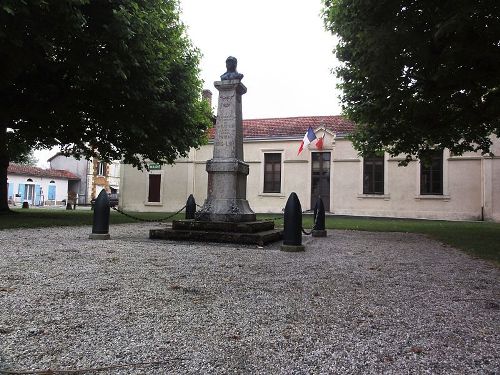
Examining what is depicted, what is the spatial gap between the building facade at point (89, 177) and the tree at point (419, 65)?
140 feet

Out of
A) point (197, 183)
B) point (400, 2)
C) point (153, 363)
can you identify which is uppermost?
point (400, 2)

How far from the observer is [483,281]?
183 inches

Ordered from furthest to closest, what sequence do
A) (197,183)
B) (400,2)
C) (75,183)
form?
(75,183)
(197,183)
(400,2)

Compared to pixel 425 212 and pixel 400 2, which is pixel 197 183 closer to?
pixel 425 212

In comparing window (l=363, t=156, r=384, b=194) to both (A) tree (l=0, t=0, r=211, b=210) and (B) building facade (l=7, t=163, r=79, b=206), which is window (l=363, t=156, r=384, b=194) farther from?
(B) building facade (l=7, t=163, r=79, b=206)

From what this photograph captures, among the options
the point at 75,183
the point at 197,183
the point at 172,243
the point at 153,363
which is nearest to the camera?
the point at 153,363

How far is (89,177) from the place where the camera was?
159ft

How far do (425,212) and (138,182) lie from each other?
19571mm

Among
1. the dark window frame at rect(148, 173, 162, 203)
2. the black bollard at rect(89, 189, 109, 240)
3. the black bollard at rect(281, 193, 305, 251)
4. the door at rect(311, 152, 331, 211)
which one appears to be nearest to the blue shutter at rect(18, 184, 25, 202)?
the dark window frame at rect(148, 173, 162, 203)

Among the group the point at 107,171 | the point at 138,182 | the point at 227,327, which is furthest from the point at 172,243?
the point at 107,171

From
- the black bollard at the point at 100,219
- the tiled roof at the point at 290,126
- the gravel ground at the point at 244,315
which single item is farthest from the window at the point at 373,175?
the black bollard at the point at 100,219

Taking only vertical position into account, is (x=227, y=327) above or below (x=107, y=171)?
below

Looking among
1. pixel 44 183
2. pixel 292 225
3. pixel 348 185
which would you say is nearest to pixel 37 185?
pixel 44 183

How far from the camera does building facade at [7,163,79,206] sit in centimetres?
4112
